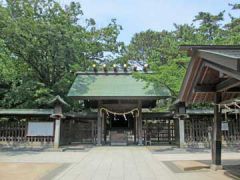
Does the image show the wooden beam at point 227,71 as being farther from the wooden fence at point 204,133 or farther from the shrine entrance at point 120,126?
the shrine entrance at point 120,126

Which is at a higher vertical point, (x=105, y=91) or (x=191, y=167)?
(x=105, y=91)

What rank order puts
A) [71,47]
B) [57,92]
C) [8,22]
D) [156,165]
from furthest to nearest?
[57,92] → [71,47] → [8,22] → [156,165]

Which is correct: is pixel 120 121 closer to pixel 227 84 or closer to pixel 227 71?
pixel 227 84

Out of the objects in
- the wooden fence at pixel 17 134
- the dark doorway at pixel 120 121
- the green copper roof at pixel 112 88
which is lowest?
the wooden fence at pixel 17 134

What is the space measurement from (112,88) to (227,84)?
50.0 ft

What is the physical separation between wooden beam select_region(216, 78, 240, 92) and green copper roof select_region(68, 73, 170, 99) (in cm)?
1198

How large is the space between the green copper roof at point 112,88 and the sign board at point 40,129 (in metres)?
3.05

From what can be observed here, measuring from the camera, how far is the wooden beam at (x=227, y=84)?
8.38m

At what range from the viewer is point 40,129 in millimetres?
20672

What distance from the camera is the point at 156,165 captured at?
12.2 meters

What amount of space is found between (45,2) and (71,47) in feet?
15.9

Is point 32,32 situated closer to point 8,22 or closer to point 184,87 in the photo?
point 8,22

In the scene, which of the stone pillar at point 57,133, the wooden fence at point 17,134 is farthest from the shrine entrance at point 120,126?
the wooden fence at point 17,134

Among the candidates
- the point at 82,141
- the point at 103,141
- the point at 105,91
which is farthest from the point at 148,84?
the point at 82,141
